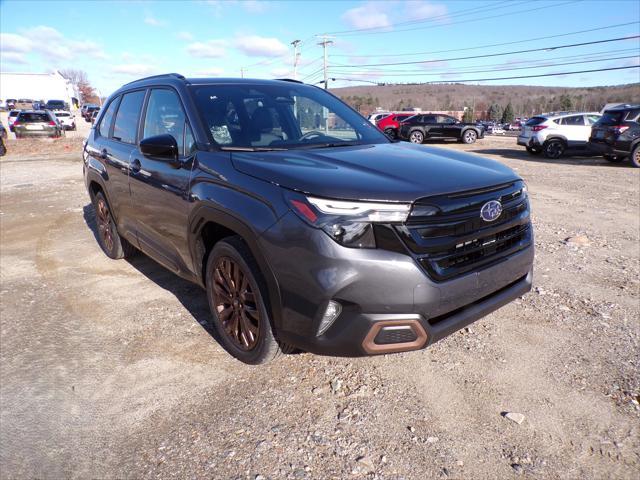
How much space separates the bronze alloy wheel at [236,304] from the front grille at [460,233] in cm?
101

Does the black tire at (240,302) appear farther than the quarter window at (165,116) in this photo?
No

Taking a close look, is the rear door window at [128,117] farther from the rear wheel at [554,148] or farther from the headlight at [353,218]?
the rear wheel at [554,148]

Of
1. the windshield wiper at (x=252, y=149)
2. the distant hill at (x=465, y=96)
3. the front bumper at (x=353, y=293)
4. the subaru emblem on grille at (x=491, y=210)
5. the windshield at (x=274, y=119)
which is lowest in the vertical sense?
the front bumper at (x=353, y=293)

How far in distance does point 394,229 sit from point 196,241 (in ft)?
4.81

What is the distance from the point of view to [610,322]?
11.3ft

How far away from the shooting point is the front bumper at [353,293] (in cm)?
216

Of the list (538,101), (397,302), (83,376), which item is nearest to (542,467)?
(397,302)

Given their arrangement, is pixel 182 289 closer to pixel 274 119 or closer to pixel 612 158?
pixel 274 119

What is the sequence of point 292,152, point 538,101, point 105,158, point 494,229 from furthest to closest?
point 538,101 < point 105,158 < point 292,152 < point 494,229

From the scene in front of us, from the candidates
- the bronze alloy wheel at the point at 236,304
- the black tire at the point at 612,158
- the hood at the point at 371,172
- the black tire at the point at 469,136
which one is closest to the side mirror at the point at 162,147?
→ the hood at the point at 371,172

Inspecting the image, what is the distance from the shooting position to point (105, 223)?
5.14 metres

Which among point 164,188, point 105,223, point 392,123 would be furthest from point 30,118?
point 164,188

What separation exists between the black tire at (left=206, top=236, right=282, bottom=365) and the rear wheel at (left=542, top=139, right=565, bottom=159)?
52.6ft

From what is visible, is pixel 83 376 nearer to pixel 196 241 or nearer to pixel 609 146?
pixel 196 241
